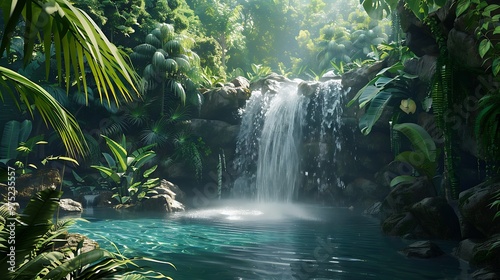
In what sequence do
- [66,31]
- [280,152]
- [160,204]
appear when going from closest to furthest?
[66,31] < [160,204] < [280,152]

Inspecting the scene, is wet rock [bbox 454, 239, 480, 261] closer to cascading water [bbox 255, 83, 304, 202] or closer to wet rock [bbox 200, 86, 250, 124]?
cascading water [bbox 255, 83, 304, 202]

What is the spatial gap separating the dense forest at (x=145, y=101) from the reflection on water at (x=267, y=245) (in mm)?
1310

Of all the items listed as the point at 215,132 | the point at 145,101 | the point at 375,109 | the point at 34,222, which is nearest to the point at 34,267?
the point at 34,222

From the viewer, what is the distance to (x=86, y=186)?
18719 millimetres

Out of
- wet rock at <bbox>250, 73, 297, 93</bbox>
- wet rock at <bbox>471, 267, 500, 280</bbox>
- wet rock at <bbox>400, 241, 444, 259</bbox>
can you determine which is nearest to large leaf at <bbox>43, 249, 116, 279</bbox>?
wet rock at <bbox>471, 267, 500, 280</bbox>

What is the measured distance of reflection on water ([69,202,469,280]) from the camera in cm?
679

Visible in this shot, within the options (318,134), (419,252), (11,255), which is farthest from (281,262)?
(318,134)

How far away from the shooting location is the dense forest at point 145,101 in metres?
2.42

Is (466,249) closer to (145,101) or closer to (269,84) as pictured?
(269,84)

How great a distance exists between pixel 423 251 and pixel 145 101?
52.4 feet

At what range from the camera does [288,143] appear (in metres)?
19.7

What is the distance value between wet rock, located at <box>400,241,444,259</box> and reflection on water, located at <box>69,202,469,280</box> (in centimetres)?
16

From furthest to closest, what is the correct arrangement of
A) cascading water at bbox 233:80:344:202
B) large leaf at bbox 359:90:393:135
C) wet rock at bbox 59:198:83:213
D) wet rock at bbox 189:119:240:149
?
wet rock at bbox 189:119:240:149 → cascading water at bbox 233:80:344:202 → wet rock at bbox 59:198:83:213 → large leaf at bbox 359:90:393:135

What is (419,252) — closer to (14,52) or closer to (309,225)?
(309,225)
